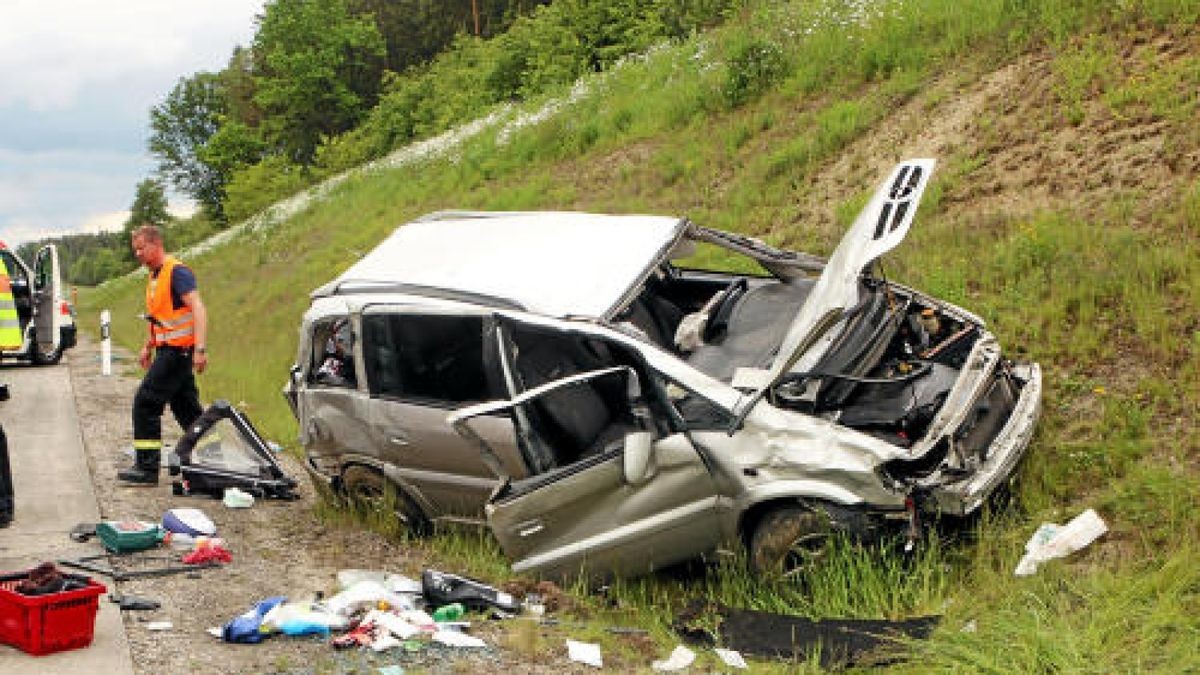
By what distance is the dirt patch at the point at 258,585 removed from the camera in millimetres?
5652

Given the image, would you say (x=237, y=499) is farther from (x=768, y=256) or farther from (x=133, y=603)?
(x=768, y=256)

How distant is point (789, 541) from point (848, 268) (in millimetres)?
1502

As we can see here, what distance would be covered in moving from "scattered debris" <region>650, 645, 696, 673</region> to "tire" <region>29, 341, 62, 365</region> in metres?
14.7

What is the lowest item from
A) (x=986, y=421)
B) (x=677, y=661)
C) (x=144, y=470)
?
(x=677, y=661)

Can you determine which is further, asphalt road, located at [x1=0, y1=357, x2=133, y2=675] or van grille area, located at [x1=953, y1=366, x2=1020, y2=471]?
van grille area, located at [x1=953, y1=366, x2=1020, y2=471]

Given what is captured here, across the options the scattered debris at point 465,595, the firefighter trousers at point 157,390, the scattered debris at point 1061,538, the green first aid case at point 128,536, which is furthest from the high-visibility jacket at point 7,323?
the scattered debris at point 1061,538

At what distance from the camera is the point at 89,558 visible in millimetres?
7262

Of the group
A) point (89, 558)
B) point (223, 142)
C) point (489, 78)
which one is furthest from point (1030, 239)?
point (223, 142)

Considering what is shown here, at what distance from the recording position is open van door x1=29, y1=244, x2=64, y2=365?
56.6 ft

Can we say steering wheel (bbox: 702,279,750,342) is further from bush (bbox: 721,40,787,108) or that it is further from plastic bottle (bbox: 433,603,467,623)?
bush (bbox: 721,40,787,108)

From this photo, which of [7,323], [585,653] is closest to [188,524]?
[585,653]

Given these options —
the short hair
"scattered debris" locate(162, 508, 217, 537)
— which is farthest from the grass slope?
the short hair

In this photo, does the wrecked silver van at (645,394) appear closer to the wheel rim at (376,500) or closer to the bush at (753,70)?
the wheel rim at (376,500)

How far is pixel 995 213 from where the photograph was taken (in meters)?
9.84
